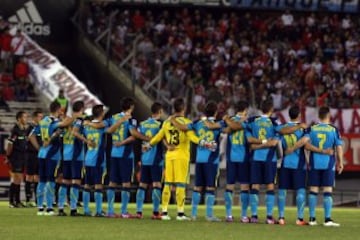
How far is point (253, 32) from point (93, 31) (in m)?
7.27

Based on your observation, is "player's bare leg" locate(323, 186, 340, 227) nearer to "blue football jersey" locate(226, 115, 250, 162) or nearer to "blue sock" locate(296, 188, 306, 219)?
"blue sock" locate(296, 188, 306, 219)

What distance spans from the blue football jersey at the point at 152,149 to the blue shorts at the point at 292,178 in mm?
2584

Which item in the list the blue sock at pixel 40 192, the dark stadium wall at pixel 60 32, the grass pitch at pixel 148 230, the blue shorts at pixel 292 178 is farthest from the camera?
the dark stadium wall at pixel 60 32

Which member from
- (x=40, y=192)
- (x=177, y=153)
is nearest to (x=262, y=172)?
(x=177, y=153)

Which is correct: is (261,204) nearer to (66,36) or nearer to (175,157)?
(66,36)

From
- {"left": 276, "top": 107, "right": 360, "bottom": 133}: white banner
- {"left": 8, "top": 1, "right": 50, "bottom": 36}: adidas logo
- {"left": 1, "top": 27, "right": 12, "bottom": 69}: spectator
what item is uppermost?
{"left": 8, "top": 1, "right": 50, "bottom": 36}: adidas logo

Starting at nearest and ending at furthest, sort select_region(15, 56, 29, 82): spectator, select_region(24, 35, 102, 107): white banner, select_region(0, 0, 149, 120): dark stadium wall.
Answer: select_region(24, 35, 102, 107): white banner
select_region(15, 56, 29, 82): spectator
select_region(0, 0, 149, 120): dark stadium wall

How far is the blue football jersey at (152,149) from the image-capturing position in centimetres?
2712

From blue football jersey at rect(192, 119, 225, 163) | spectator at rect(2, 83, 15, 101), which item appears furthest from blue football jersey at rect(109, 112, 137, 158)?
spectator at rect(2, 83, 15, 101)

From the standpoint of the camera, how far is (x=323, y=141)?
85.4ft

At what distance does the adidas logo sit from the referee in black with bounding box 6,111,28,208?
14.5 m

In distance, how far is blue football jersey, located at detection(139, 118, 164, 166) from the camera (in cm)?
2712

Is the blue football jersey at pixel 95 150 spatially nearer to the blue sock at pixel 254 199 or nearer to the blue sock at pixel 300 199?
the blue sock at pixel 254 199

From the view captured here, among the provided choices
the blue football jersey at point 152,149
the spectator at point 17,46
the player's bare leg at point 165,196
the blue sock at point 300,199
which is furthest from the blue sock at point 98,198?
the spectator at point 17,46
